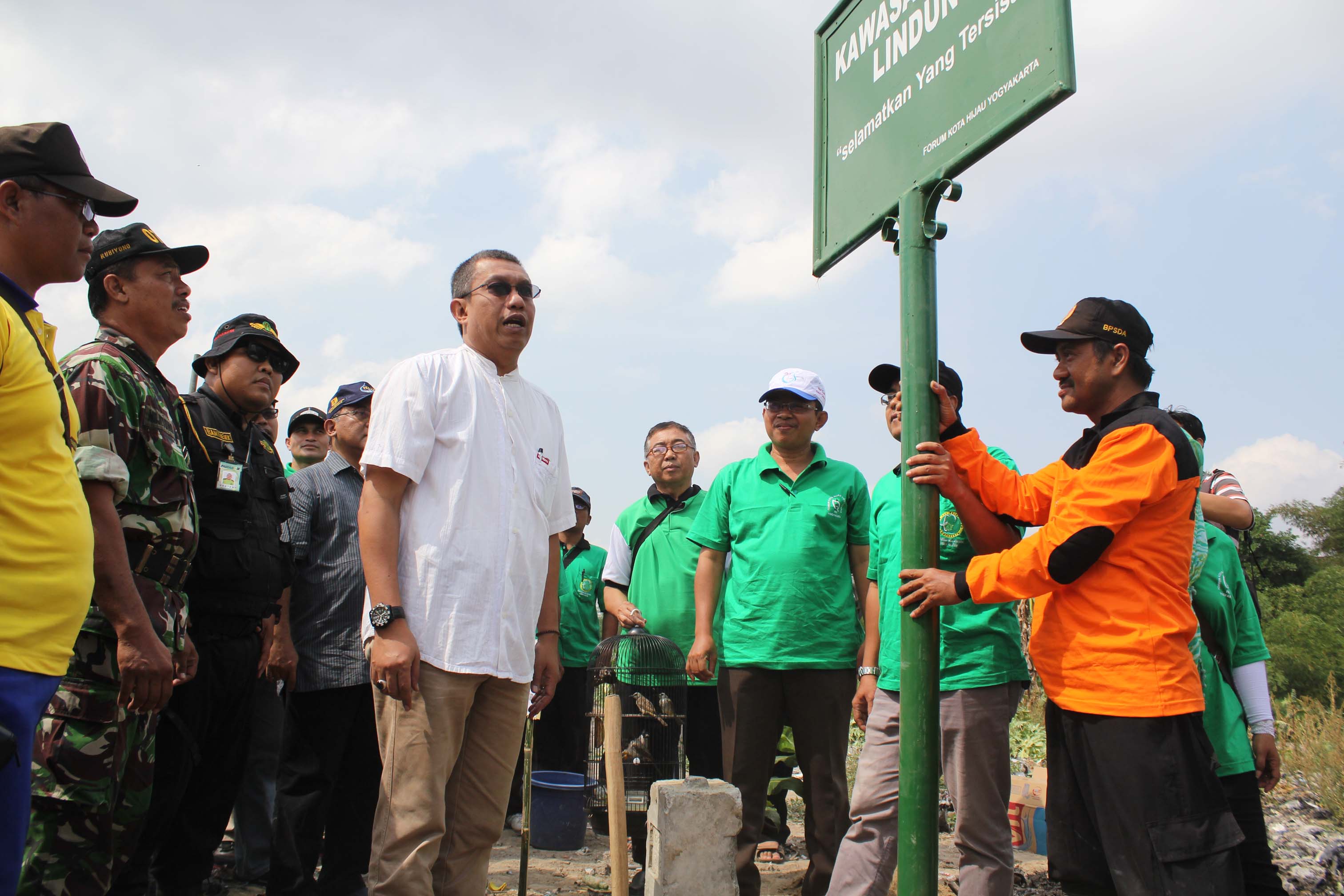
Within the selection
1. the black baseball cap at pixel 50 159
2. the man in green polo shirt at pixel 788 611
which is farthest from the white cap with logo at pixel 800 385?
the black baseball cap at pixel 50 159

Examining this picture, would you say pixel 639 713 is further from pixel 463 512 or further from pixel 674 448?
pixel 463 512

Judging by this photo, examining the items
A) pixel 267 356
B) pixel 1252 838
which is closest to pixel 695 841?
pixel 1252 838

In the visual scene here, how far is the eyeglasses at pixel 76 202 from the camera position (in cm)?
232

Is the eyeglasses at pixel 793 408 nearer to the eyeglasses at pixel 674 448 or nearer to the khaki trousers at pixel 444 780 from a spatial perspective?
the eyeglasses at pixel 674 448

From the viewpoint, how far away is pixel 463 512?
10.1 feet

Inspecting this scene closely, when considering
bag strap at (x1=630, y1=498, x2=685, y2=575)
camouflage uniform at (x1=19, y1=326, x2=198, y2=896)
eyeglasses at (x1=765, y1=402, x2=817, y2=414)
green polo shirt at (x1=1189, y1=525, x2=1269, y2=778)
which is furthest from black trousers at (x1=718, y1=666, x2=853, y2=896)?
camouflage uniform at (x1=19, y1=326, x2=198, y2=896)

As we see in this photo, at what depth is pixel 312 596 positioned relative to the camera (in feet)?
15.1

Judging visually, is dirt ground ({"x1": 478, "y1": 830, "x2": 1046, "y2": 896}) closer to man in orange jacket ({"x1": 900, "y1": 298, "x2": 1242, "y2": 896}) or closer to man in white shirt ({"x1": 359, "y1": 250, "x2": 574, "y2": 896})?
man in white shirt ({"x1": 359, "y1": 250, "x2": 574, "y2": 896})

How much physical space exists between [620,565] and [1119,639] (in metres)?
4.18

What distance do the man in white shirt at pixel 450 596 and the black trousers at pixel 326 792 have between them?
1.26 m

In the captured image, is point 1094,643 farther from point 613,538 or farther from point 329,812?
point 613,538

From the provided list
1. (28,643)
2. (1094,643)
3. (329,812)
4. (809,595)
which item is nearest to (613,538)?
(809,595)

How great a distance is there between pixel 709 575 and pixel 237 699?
250 cm

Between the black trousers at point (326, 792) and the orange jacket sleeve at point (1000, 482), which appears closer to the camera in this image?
the orange jacket sleeve at point (1000, 482)
